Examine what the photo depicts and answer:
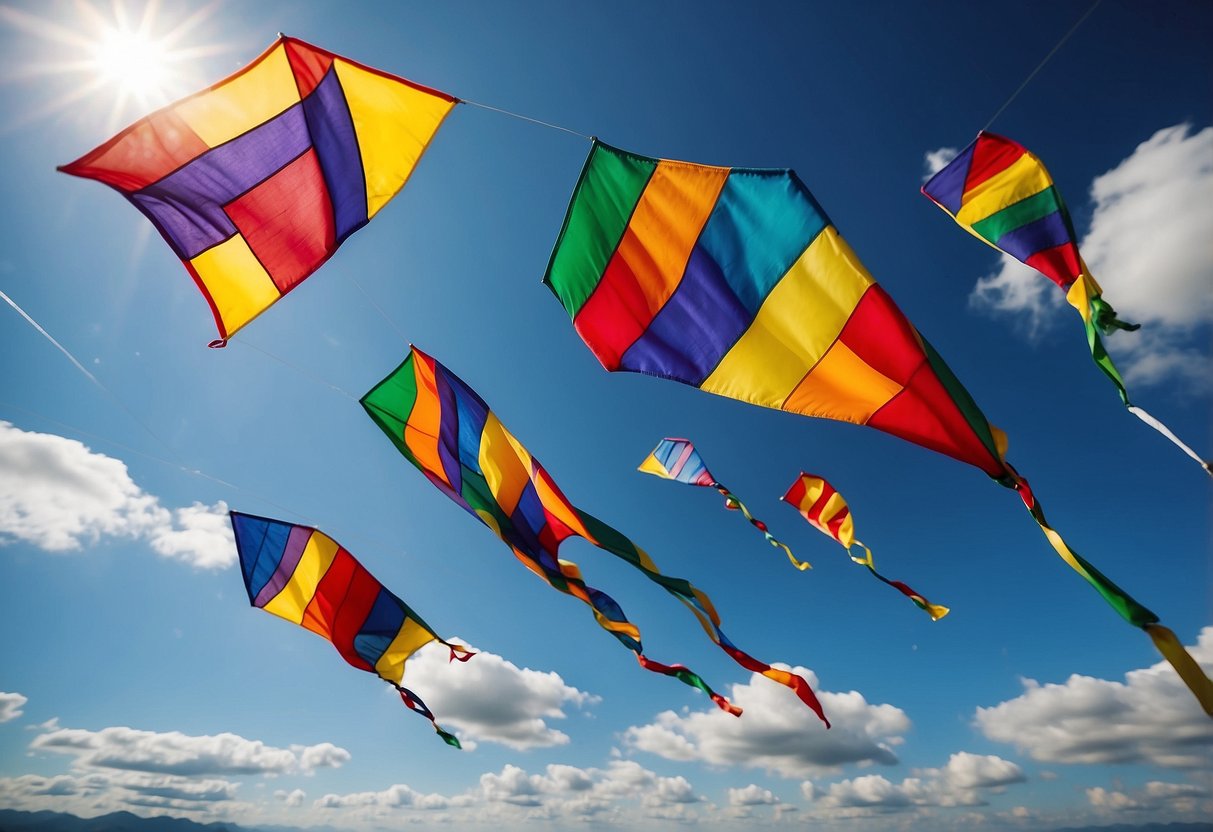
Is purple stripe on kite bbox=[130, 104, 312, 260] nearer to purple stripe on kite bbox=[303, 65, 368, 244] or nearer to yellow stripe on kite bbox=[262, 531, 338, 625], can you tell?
purple stripe on kite bbox=[303, 65, 368, 244]

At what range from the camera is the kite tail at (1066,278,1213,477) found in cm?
435

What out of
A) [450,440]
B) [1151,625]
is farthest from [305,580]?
[1151,625]

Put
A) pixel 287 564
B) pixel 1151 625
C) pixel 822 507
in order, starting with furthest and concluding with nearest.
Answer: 1. pixel 822 507
2. pixel 287 564
3. pixel 1151 625

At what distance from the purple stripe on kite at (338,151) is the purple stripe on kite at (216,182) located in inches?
5.1

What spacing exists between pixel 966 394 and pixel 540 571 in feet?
16.4

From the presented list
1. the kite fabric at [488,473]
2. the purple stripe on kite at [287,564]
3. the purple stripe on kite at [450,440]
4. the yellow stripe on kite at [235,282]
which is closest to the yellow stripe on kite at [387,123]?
the yellow stripe on kite at [235,282]

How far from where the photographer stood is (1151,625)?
3.16 metres

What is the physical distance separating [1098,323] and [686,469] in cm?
833

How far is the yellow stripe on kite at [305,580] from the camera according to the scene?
9352 mm

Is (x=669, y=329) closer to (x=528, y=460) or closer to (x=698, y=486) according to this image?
(x=528, y=460)

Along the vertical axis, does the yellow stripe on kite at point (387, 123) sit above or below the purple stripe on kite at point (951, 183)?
below

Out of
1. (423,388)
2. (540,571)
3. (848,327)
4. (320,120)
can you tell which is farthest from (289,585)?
(848,327)

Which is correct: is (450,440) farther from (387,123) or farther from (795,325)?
(795,325)

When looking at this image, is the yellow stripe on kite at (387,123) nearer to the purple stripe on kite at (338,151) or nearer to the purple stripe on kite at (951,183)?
the purple stripe on kite at (338,151)
